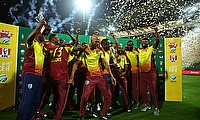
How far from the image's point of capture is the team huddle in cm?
377

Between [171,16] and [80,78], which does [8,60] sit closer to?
[80,78]

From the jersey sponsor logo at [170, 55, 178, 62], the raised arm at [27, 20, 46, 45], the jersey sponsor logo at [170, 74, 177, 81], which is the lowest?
the jersey sponsor logo at [170, 74, 177, 81]

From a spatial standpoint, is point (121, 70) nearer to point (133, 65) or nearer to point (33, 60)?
point (133, 65)

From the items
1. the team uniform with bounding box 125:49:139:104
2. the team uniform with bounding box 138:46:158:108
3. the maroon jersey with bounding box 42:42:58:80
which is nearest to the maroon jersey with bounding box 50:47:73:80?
the maroon jersey with bounding box 42:42:58:80

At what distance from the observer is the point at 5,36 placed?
6504 mm

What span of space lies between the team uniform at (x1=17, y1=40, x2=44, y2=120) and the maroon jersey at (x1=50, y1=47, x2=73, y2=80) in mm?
1052

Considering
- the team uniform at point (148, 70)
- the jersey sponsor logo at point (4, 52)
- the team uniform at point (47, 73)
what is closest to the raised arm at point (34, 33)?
the team uniform at point (47, 73)

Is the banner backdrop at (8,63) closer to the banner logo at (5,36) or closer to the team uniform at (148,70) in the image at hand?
the banner logo at (5,36)

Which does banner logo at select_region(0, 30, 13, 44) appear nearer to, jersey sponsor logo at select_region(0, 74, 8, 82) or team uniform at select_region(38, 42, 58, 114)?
jersey sponsor logo at select_region(0, 74, 8, 82)

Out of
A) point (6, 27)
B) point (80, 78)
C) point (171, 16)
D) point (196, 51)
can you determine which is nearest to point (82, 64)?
point (80, 78)

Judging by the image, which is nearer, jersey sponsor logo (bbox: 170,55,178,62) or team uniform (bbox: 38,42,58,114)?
team uniform (bbox: 38,42,58,114)

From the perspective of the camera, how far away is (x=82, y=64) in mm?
7113

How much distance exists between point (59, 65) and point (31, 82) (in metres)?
1.42

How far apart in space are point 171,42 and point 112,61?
3412 mm
